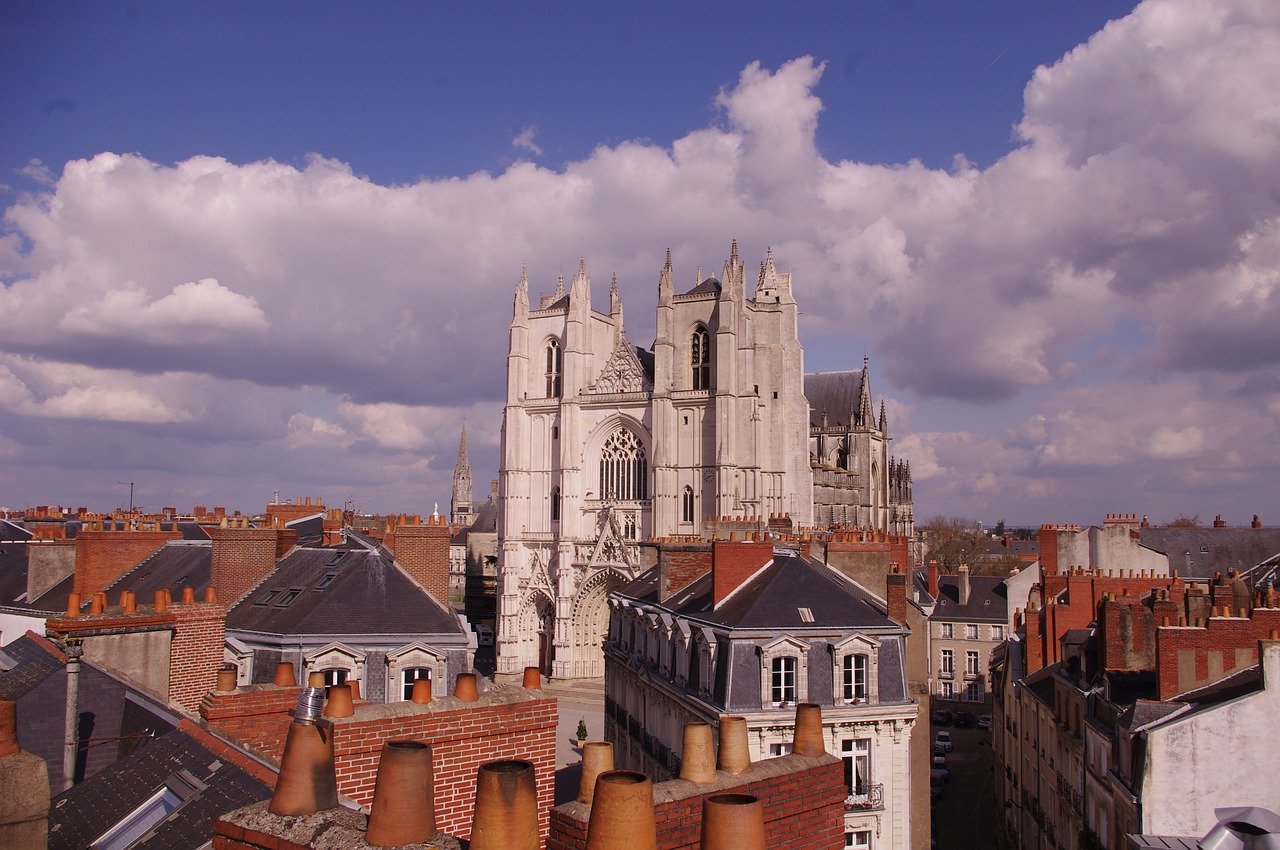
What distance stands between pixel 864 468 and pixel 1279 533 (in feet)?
114

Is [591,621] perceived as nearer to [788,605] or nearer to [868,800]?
[788,605]

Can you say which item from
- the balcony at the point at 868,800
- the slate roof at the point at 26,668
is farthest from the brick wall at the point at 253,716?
the balcony at the point at 868,800

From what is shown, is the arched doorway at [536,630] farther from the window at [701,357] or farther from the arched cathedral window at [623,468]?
the window at [701,357]

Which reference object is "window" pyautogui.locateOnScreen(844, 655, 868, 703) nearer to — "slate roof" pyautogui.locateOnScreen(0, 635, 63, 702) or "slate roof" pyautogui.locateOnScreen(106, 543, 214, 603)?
"slate roof" pyautogui.locateOnScreen(0, 635, 63, 702)

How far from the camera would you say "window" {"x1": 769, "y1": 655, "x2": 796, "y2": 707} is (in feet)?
47.2

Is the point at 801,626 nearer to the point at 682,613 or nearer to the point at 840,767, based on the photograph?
the point at 682,613

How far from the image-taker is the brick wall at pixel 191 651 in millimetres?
10547

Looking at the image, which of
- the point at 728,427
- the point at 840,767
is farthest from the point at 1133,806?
the point at 728,427

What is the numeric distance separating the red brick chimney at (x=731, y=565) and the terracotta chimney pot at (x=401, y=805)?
13.1 metres

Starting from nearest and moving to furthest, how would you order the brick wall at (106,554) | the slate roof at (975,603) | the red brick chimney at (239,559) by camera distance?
the red brick chimney at (239,559) < the brick wall at (106,554) < the slate roof at (975,603)

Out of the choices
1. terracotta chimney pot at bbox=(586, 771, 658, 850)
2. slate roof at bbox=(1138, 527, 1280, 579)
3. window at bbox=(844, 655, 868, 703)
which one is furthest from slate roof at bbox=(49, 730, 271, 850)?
slate roof at bbox=(1138, 527, 1280, 579)

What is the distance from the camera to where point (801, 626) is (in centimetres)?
1462

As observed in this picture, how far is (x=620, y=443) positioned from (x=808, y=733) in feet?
148

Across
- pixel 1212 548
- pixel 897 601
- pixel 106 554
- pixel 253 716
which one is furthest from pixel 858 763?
pixel 1212 548
